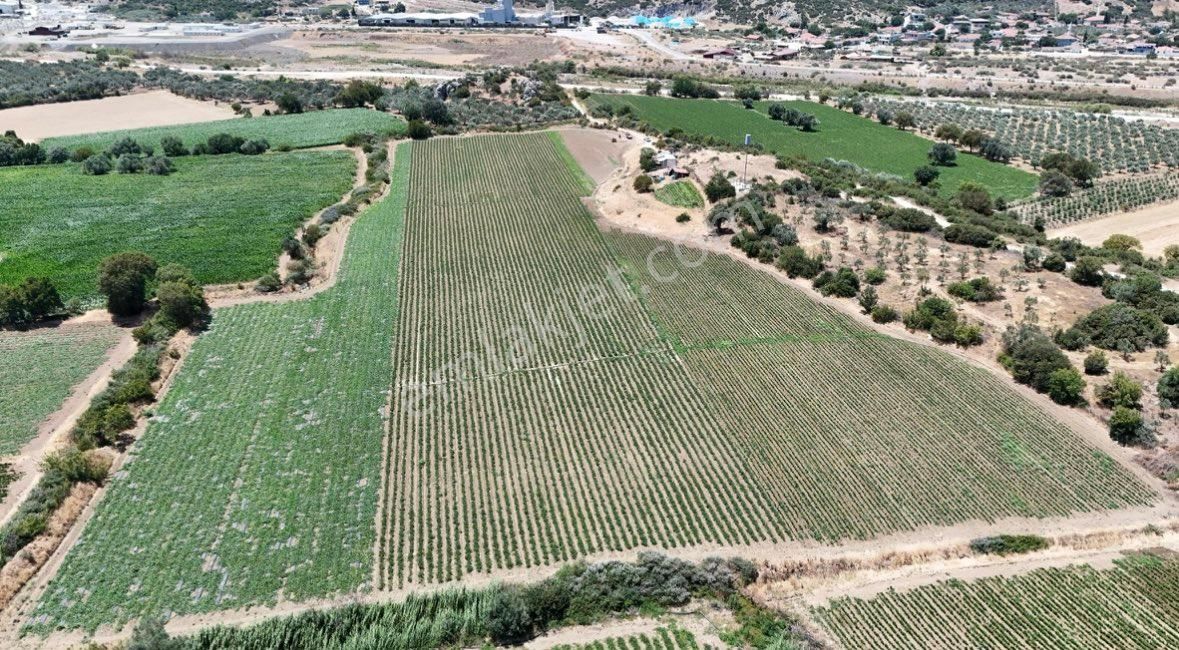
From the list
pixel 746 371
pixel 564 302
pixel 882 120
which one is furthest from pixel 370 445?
Result: pixel 882 120

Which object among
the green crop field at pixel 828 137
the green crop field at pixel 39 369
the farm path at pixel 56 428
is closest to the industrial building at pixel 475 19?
the green crop field at pixel 828 137

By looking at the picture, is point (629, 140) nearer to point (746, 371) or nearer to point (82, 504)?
point (746, 371)

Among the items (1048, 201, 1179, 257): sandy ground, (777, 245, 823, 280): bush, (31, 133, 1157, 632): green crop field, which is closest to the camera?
(31, 133, 1157, 632): green crop field

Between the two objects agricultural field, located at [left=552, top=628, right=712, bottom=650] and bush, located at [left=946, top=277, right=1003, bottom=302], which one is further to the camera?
bush, located at [left=946, top=277, right=1003, bottom=302]

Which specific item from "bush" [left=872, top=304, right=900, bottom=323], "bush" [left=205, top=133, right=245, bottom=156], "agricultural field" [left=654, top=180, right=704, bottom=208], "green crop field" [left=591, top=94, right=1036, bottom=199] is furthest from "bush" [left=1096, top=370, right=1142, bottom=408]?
"bush" [left=205, top=133, right=245, bottom=156]

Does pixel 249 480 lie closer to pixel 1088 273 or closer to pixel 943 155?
pixel 1088 273

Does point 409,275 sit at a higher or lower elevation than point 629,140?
lower

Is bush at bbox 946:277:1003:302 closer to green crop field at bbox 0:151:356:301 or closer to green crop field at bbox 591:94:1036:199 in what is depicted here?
green crop field at bbox 591:94:1036:199

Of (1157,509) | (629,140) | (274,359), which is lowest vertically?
(1157,509)
